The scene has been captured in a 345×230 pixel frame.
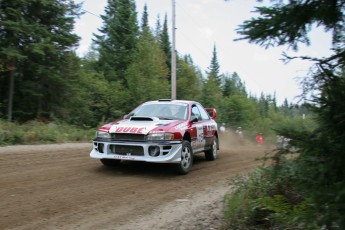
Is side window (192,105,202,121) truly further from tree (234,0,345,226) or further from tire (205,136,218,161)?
tree (234,0,345,226)

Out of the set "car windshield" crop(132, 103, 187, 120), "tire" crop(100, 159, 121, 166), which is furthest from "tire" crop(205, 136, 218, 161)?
A: "tire" crop(100, 159, 121, 166)

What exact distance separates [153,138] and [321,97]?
17.1 ft

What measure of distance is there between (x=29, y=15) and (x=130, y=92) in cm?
1018

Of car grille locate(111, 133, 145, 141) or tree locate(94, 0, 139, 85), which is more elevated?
tree locate(94, 0, 139, 85)

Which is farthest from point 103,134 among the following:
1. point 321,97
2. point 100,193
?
point 321,97

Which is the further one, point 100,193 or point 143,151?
point 143,151

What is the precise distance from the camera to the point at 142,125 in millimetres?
8273

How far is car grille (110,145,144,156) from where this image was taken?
7992 millimetres

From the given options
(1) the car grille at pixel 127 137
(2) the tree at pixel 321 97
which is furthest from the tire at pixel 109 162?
(2) the tree at pixel 321 97

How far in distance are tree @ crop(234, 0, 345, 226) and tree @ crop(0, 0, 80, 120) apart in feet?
73.1

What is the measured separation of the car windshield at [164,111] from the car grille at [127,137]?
1.24 meters

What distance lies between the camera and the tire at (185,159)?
27.2 feet

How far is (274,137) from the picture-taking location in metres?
3.52

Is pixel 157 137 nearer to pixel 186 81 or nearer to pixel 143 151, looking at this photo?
pixel 143 151
